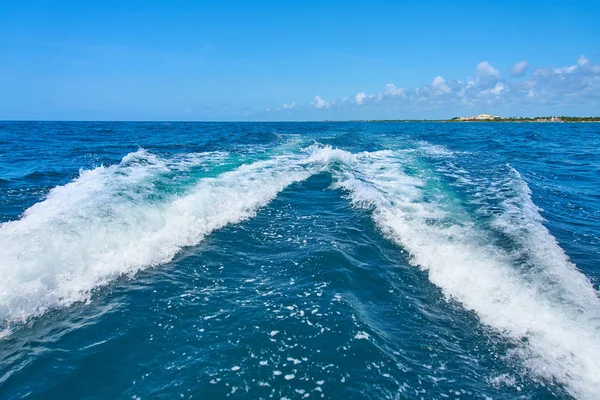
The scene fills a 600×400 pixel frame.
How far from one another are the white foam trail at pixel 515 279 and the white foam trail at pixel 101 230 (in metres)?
4.66

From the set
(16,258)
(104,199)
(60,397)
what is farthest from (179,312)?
(104,199)

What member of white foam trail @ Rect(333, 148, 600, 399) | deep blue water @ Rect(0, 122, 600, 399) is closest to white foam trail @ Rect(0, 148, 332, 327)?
deep blue water @ Rect(0, 122, 600, 399)

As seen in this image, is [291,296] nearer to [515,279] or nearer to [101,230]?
[515,279]

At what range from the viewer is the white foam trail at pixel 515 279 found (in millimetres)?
4035

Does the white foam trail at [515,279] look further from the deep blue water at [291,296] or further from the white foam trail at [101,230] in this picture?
the white foam trail at [101,230]

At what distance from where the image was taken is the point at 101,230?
6965 millimetres

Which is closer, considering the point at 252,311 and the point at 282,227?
the point at 252,311

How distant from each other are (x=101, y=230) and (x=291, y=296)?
4.61 metres

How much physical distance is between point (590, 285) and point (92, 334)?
8.20 metres

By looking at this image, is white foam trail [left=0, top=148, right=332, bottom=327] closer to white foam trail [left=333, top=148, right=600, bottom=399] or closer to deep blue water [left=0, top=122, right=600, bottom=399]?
deep blue water [left=0, top=122, right=600, bottom=399]

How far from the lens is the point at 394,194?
469 inches

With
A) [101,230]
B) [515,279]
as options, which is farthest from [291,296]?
[101,230]

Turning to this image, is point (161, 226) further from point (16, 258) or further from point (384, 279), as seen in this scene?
point (384, 279)

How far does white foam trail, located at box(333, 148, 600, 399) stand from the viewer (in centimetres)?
404
